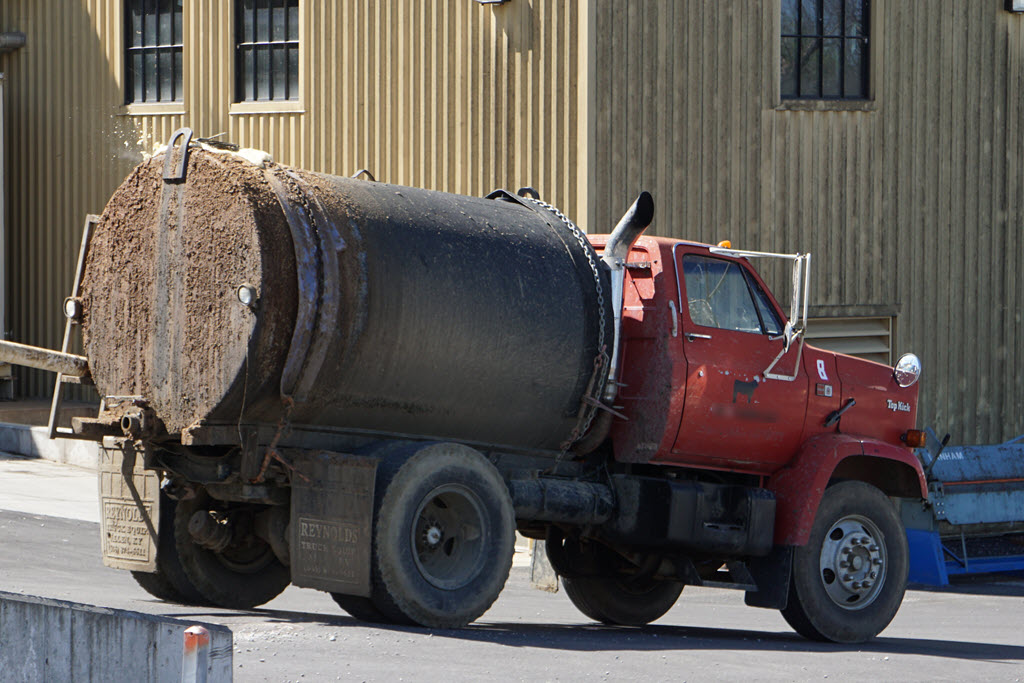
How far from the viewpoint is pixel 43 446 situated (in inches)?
797

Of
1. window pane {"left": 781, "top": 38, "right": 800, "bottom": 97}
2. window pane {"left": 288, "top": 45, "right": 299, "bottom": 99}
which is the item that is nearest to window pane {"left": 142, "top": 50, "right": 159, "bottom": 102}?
window pane {"left": 288, "top": 45, "right": 299, "bottom": 99}

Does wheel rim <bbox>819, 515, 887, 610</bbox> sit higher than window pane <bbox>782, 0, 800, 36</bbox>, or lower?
lower

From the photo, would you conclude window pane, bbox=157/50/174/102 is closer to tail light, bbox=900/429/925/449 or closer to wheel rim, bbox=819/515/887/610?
tail light, bbox=900/429/925/449

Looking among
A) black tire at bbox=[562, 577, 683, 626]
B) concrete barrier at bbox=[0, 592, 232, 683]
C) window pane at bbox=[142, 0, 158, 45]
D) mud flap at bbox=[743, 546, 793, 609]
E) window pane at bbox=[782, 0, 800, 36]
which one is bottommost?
black tire at bbox=[562, 577, 683, 626]

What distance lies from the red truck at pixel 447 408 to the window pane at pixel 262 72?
9.64m

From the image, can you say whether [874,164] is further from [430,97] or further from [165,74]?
[165,74]

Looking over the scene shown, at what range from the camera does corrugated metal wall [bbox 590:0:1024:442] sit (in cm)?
1752

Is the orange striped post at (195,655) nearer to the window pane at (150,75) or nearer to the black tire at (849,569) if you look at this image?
the black tire at (849,569)

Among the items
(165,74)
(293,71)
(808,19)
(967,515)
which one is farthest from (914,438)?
(165,74)

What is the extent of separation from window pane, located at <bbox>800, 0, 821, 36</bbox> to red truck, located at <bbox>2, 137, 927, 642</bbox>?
24.8 feet

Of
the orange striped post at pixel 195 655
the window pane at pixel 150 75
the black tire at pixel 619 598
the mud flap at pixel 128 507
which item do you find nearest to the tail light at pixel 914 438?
the black tire at pixel 619 598

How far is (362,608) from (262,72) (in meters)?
11.9

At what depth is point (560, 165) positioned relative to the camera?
17469 millimetres

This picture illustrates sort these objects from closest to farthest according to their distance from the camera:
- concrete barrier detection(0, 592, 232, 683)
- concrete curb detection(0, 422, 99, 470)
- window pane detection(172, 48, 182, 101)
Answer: concrete barrier detection(0, 592, 232, 683) < concrete curb detection(0, 422, 99, 470) < window pane detection(172, 48, 182, 101)
